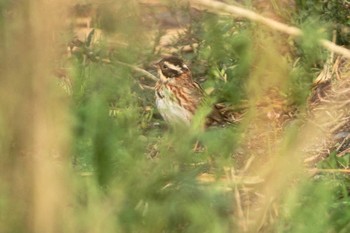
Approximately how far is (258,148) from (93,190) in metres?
0.56

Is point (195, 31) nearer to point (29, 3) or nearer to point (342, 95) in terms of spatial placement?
point (342, 95)

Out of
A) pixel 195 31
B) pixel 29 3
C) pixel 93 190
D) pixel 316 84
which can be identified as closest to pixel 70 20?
pixel 29 3

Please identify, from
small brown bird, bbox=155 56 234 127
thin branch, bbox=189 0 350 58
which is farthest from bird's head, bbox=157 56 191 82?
thin branch, bbox=189 0 350 58

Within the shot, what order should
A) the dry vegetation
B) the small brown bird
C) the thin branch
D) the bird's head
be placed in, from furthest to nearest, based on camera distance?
the bird's head → the small brown bird → the thin branch → the dry vegetation

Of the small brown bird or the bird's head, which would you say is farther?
the bird's head

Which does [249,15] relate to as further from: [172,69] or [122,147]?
[172,69]

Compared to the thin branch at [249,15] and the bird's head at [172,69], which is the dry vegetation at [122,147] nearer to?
the thin branch at [249,15]

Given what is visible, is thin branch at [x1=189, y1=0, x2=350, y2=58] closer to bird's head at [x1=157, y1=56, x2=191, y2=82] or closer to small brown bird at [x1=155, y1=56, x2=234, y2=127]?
small brown bird at [x1=155, y1=56, x2=234, y2=127]

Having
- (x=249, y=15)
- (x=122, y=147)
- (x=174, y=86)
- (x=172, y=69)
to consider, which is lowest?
(x=174, y=86)

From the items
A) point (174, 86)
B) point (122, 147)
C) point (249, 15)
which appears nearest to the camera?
point (122, 147)

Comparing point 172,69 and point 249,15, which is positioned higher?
point 249,15

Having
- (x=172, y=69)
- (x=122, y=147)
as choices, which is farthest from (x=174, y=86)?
(x=122, y=147)

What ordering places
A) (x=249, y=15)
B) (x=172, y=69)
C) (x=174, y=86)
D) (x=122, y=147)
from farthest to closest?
(x=174, y=86) → (x=172, y=69) → (x=249, y=15) → (x=122, y=147)

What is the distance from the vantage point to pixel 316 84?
546 cm
